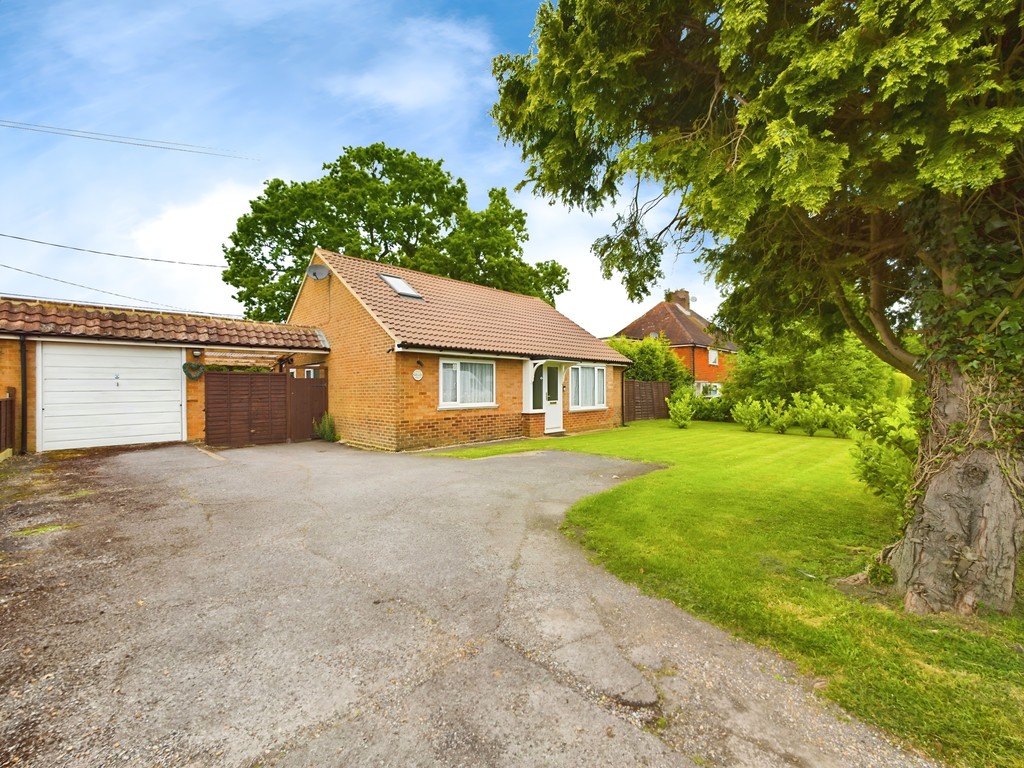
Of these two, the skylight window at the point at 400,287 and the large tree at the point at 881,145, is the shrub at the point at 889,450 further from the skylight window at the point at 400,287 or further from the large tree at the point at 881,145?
the skylight window at the point at 400,287

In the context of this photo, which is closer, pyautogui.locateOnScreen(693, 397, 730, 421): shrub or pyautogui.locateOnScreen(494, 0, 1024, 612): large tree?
pyautogui.locateOnScreen(494, 0, 1024, 612): large tree

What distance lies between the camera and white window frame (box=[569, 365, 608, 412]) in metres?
17.6

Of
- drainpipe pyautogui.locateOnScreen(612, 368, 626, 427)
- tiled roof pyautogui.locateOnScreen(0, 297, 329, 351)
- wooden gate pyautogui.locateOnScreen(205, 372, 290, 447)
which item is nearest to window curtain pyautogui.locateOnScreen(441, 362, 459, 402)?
tiled roof pyautogui.locateOnScreen(0, 297, 329, 351)

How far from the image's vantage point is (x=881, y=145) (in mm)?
2914

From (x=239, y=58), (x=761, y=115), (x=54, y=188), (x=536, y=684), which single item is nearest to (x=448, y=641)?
(x=536, y=684)

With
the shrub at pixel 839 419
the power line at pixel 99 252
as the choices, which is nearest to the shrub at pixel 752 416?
the shrub at pixel 839 419

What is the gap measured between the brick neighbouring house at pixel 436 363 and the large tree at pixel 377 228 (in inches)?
406

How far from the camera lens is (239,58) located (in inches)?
432

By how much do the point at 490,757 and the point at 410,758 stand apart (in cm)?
37

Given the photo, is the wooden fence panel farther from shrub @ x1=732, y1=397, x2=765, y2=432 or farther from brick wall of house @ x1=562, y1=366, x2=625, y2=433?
shrub @ x1=732, y1=397, x2=765, y2=432

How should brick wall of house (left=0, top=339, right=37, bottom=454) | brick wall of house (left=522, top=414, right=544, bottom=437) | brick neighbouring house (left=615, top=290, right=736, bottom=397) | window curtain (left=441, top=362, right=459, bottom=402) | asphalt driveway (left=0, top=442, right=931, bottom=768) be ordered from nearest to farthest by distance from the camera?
asphalt driveway (left=0, top=442, right=931, bottom=768), brick wall of house (left=0, top=339, right=37, bottom=454), window curtain (left=441, top=362, right=459, bottom=402), brick wall of house (left=522, top=414, right=544, bottom=437), brick neighbouring house (left=615, top=290, right=736, bottom=397)

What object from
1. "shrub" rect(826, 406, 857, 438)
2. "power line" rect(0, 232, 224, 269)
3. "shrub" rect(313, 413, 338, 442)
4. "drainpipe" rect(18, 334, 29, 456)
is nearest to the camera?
"drainpipe" rect(18, 334, 29, 456)

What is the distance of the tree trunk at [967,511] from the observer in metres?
3.25

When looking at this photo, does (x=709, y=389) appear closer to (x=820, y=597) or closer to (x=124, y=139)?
(x=820, y=597)
